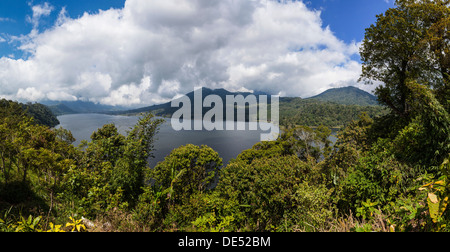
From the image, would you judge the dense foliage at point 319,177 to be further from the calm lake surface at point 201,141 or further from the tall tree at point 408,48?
the calm lake surface at point 201,141

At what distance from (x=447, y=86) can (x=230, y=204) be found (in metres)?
11.8

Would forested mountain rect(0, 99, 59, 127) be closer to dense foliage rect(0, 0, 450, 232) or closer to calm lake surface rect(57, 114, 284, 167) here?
calm lake surface rect(57, 114, 284, 167)

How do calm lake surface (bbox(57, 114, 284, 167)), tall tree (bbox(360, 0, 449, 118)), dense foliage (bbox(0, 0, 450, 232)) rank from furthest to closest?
calm lake surface (bbox(57, 114, 284, 167)), tall tree (bbox(360, 0, 449, 118)), dense foliage (bbox(0, 0, 450, 232))

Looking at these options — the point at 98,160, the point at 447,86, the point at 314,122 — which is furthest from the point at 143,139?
the point at 314,122

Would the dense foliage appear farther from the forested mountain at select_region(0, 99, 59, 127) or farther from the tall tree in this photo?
the forested mountain at select_region(0, 99, 59, 127)

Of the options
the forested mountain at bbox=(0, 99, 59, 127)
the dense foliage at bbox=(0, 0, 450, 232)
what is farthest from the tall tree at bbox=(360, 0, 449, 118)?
the forested mountain at bbox=(0, 99, 59, 127)

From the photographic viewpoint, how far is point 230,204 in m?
10.4

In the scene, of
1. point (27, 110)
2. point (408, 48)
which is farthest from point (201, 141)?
point (408, 48)

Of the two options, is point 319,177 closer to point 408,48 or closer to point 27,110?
point 408,48

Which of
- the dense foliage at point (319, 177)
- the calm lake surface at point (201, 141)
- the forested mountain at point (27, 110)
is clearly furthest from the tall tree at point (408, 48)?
the forested mountain at point (27, 110)

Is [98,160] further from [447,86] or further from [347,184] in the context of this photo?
[447,86]

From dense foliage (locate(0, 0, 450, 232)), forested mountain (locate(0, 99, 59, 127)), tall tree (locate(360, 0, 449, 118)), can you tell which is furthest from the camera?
forested mountain (locate(0, 99, 59, 127))

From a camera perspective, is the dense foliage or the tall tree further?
the tall tree

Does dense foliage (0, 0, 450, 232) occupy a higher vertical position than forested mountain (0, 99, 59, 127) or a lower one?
lower
